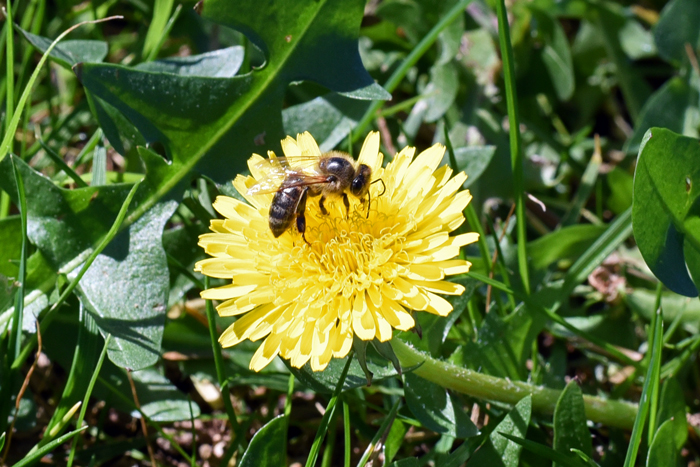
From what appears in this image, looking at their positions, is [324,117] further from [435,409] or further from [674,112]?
[674,112]

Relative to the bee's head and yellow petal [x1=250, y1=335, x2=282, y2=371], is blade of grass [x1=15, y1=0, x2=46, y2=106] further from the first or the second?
yellow petal [x1=250, y1=335, x2=282, y2=371]

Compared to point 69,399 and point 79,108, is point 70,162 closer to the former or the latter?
point 79,108

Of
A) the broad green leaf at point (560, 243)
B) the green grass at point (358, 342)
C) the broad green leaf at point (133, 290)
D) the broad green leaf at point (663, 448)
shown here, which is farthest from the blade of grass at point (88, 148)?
the broad green leaf at point (663, 448)

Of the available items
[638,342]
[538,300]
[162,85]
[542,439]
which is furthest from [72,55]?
[638,342]

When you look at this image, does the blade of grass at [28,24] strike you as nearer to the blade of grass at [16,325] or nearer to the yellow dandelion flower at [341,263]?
the blade of grass at [16,325]

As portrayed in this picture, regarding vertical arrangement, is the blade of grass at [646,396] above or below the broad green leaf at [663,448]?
above
